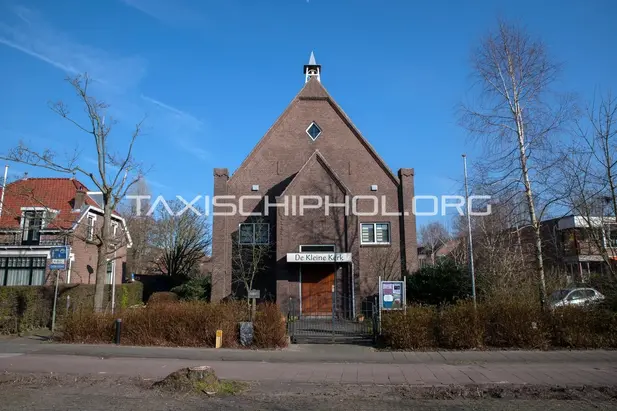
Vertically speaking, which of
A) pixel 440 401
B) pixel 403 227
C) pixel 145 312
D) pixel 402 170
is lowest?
pixel 440 401

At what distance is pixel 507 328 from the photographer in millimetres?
15359

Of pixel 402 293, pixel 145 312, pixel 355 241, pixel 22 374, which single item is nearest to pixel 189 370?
pixel 22 374

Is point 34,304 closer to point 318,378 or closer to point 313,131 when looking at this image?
point 318,378

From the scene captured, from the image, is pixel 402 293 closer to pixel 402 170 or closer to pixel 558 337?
pixel 558 337

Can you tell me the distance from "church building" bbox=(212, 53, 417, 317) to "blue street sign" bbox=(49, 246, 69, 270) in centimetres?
897

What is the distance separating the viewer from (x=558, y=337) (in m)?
15.4

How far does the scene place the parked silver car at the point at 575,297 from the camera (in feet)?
53.0


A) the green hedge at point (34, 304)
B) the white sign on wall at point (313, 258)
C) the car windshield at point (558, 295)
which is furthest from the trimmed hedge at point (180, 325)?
the car windshield at point (558, 295)

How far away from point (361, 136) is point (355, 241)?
8495mm

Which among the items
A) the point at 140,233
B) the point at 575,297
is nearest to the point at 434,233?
the point at 140,233

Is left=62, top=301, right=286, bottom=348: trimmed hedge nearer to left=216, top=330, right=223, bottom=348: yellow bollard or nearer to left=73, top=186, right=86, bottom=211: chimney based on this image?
left=216, top=330, right=223, bottom=348: yellow bollard

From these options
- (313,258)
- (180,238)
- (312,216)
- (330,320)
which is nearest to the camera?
(330,320)

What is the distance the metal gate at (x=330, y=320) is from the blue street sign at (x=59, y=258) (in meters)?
9.20

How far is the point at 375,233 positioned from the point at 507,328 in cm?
1398
